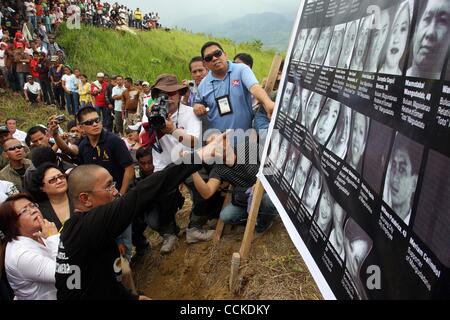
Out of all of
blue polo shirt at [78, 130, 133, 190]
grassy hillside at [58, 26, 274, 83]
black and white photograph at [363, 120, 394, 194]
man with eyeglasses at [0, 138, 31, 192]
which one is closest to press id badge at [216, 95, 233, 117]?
blue polo shirt at [78, 130, 133, 190]

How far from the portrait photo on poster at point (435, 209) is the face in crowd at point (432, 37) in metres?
0.25

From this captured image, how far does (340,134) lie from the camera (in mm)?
1366

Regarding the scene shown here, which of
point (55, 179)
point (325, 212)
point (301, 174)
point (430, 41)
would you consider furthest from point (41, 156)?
point (430, 41)

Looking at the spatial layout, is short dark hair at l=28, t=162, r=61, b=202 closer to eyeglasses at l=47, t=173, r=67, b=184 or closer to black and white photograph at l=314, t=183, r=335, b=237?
eyeglasses at l=47, t=173, r=67, b=184

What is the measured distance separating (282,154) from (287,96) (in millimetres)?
357

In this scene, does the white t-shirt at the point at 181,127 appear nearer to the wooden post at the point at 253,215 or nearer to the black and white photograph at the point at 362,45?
the wooden post at the point at 253,215

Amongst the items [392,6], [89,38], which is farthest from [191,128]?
[89,38]

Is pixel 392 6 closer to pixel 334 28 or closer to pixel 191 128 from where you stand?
pixel 334 28

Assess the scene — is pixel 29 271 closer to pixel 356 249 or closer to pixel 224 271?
pixel 224 271

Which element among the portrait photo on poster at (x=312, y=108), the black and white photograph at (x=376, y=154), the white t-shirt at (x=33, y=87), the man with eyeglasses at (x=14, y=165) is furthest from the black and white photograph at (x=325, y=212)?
the white t-shirt at (x=33, y=87)

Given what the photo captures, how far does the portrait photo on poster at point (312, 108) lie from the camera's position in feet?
5.29

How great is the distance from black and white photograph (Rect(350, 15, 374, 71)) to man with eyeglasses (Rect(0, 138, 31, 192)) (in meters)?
3.55
